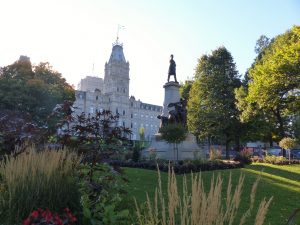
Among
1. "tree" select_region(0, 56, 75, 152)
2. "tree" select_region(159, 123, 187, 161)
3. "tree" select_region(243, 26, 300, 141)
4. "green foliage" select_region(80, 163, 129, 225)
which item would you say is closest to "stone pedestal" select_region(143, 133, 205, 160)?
"tree" select_region(159, 123, 187, 161)

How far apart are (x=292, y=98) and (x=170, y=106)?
11.1 metres

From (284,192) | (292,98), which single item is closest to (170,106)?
(292,98)

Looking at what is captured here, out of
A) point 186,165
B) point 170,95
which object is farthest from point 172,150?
point 186,165

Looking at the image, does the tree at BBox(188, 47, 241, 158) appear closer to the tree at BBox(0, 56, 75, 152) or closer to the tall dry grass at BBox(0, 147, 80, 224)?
the tree at BBox(0, 56, 75, 152)

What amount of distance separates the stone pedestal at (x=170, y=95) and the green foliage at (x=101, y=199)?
19.1 metres

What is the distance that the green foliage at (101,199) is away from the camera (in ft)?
13.2

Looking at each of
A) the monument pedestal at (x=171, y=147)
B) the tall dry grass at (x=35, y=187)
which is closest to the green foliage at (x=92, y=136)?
the tall dry grass at (x=35, y=187)

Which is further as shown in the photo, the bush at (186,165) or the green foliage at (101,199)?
the bush at (186,165)

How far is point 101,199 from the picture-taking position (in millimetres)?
4863

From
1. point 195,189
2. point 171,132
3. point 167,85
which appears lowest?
point 195,189

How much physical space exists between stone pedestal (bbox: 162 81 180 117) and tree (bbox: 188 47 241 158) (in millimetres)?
12557

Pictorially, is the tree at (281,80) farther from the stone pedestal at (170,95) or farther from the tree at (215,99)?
the tree at (215,99)

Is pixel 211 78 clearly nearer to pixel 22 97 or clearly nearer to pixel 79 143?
pixel 22 97

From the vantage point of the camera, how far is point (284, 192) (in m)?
10.4
